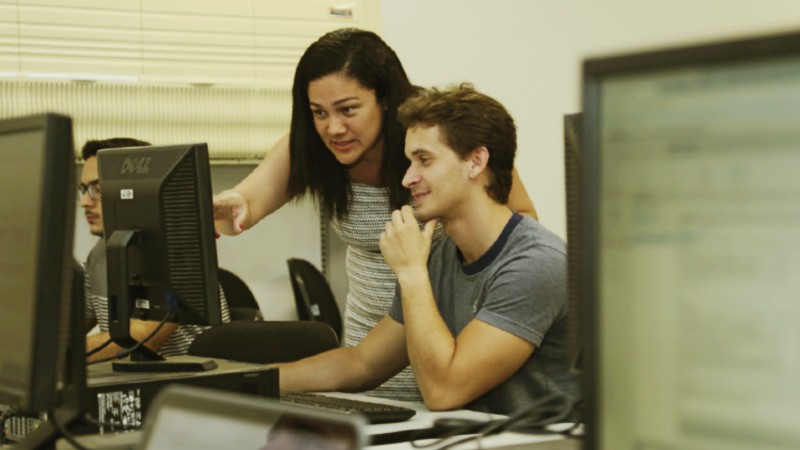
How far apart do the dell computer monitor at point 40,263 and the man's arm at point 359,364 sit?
1.12 metres

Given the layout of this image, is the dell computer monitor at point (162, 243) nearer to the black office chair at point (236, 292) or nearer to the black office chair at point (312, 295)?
the black office chair at point (236, 292)

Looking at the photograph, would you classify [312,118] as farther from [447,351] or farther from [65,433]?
[65,433]

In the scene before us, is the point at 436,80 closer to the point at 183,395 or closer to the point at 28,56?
the point at 28,56

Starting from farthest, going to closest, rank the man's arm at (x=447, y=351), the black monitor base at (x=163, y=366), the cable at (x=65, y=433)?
the man's arm at (x=447, y=351) < the black monitor base at (x=163, y=366) < the cable at (x=65, y=433)

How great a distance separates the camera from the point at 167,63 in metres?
3.76

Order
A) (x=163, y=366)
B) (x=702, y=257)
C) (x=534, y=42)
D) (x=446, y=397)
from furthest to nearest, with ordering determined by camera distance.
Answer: (x=534, y=42) → (x=446, y=397) → (x=163, y=366) → (x=702, y=257)

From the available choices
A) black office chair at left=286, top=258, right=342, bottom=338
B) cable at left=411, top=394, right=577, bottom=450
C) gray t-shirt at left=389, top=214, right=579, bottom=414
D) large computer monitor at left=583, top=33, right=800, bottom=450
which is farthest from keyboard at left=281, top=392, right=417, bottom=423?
black office chair at left=286, top=258, right=342, bottom=338

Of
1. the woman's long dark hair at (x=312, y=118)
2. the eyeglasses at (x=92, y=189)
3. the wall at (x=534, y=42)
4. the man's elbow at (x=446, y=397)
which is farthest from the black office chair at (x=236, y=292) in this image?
the man's elbow at (x=446, y=397)

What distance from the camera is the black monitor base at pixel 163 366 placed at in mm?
1693

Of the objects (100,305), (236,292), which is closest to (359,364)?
(100,305)

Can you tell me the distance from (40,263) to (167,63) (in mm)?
2821

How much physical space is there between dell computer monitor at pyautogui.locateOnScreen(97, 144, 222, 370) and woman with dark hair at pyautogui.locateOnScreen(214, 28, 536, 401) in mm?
645

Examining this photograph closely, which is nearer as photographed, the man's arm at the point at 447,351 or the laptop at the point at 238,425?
the laptop at the point at 238,425

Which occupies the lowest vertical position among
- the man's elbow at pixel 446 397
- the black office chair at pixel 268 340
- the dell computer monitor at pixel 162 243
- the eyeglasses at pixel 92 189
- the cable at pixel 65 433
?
the man's elbow at pixel 446 397
